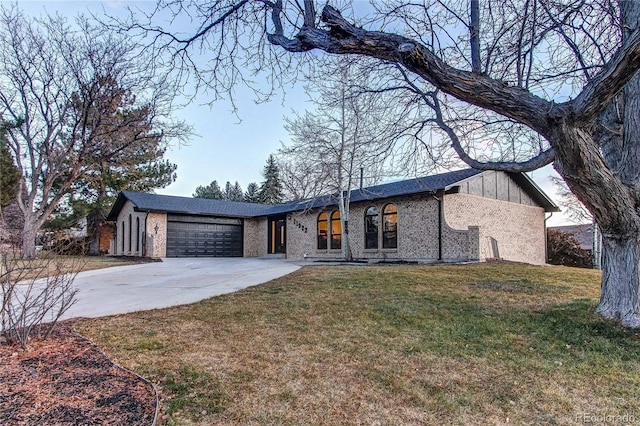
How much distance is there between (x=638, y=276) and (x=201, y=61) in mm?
7422

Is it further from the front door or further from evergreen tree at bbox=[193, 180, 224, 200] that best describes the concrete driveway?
evergreen tree at bbox=[193, 180, 224, 200]

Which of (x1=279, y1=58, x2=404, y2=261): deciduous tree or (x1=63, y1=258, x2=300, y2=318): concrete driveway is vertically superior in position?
(x1=279, y1=58, x2=404, y2=261): deciduous tree

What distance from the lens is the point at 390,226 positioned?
1598 cm

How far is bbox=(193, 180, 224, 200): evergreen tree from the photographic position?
4750 cm

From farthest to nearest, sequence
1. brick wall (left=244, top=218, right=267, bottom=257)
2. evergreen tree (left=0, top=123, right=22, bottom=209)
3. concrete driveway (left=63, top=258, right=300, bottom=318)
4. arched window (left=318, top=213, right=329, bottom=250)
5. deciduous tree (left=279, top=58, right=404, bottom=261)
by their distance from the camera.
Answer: brick wall (left=244, top=218, right=267, bottom=257) < evergreen tree (left=0, top=123, right=22, bottom=209) < arched window (left=318, top=213, right=329, bottom=250) < deciduous tree (left=279, top=58, right=404, bottom=261) < concrete driveway (left=63, top=258, right=300, bottom=318)

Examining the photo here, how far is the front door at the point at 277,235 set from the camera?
21609 mm

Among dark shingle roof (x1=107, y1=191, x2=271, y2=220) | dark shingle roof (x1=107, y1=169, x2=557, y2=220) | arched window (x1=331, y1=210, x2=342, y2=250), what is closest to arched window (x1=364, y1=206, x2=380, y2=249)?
dark shingle roof (x1=107, y1=169, x2=557, y2=220)

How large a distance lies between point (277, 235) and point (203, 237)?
4338 mm

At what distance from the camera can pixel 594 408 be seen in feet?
8.96

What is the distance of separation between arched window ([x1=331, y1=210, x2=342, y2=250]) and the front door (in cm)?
391

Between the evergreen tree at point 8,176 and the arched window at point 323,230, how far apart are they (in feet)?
58.3

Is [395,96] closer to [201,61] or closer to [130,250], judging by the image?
[201,61]

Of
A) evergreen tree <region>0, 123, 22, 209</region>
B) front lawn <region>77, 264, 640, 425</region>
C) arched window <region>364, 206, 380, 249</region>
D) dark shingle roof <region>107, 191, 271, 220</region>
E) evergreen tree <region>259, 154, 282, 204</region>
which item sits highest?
evergreen tree <region>259, 154, 282, 204</region>

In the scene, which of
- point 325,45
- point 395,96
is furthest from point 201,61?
point 395,96
